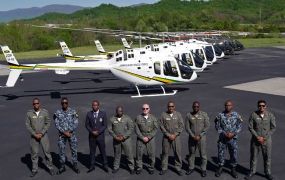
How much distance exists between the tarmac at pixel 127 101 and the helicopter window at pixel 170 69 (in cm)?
Answer: 110

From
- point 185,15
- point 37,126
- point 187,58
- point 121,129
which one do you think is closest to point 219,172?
point 121,129

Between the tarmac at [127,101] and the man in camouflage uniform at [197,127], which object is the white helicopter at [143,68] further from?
the man in camouflage uniform at [197,127]

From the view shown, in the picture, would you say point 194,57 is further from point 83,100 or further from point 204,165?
→ point 204,165

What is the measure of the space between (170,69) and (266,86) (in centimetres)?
593

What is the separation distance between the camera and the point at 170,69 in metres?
18.8

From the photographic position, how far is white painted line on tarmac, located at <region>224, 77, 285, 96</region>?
65.3 feet

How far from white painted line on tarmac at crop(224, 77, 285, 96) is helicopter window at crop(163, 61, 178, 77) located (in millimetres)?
4114

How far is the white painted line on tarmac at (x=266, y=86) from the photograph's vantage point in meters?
19.9

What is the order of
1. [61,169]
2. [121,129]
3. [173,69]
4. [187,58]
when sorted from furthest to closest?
1. [187,58]
2. [173,69]
3. [61,169]
4. [121,129]

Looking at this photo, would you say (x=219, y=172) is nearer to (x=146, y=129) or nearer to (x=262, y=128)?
(x=262, y=128)

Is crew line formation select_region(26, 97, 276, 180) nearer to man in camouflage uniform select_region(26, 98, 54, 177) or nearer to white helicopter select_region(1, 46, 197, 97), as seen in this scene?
man in camouflage uniform select_region(26, 98, 54, 177)

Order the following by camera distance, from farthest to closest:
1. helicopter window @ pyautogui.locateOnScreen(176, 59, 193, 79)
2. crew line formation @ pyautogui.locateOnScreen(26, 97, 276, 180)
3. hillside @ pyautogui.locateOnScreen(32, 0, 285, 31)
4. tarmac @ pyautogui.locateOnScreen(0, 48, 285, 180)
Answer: hillside @ pyautogui.locateOnScreen(32, 0, 285, 31) → helicopter window @ pyautogui.locateOnScreen(176, 59, 193, 79) → tarmac @ pyautogui.locateOnScreen(0, 48, 285, 180) → crew line formation @ pyautogui.locateOnScreen(26, 97, 276, 180)

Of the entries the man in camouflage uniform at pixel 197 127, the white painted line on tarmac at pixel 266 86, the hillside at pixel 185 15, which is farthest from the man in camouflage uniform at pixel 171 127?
the hillside at pixel 185 15

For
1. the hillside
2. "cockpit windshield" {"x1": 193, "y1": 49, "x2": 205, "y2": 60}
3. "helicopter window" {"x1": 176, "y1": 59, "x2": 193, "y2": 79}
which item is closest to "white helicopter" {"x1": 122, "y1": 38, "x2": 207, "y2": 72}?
"cockpit windshield" {"x1": 193, "y1": 49, "x2": 205, "y2": 60}
